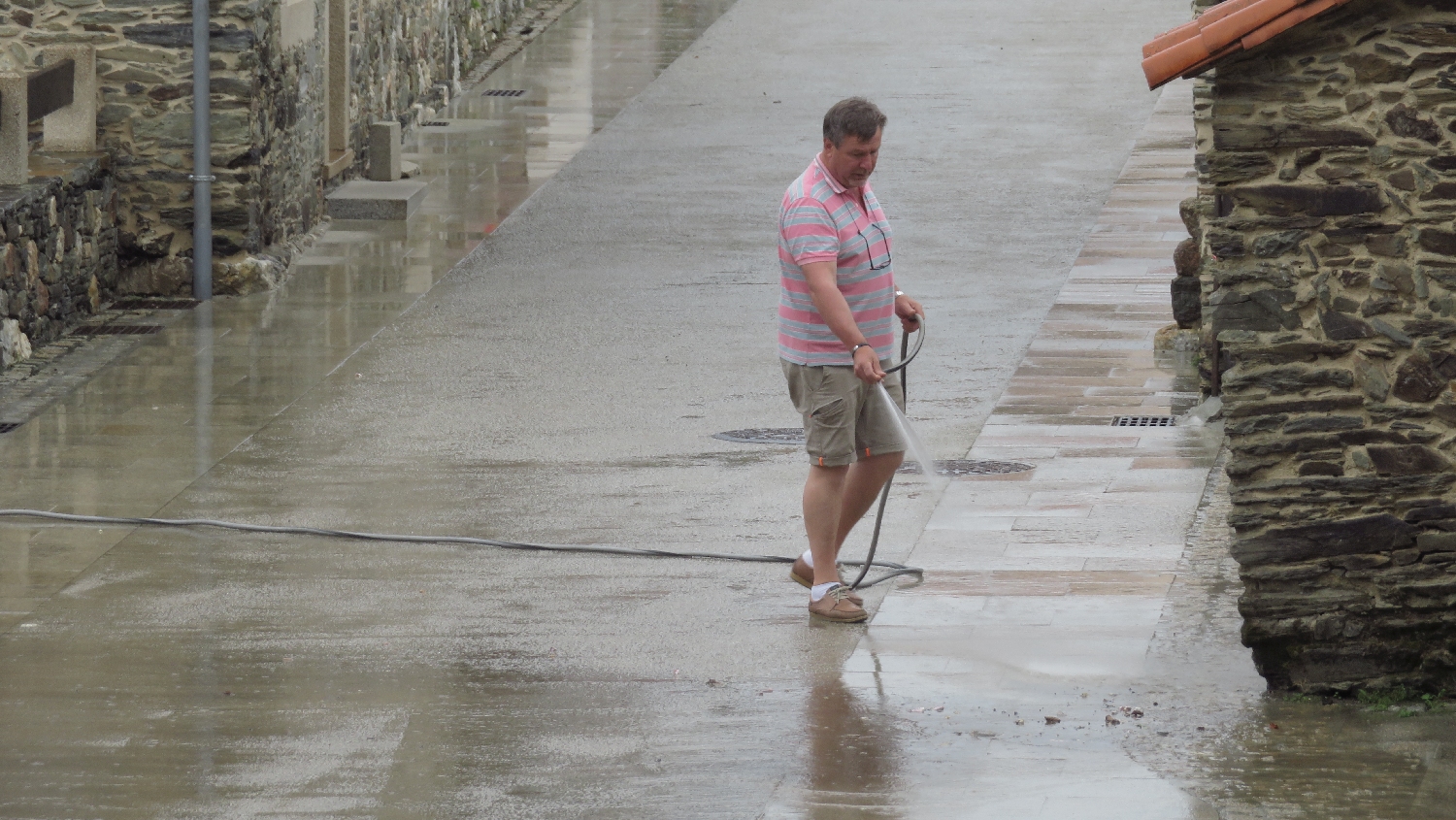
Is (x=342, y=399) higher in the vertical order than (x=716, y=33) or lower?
lower

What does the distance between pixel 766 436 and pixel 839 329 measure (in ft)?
10.6

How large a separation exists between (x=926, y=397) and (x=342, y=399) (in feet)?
9.50

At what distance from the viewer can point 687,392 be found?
10781 millimetres

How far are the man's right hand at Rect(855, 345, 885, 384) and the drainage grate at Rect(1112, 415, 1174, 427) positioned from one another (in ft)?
11.5

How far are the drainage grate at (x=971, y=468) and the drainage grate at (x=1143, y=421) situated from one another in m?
0.92

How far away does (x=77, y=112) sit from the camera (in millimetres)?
12750

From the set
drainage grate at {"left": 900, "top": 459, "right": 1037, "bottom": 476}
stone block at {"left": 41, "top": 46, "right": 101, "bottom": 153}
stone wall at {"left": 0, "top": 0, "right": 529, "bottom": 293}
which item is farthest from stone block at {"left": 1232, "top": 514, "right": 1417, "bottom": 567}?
stone block at {"left": 41, "top": 46, "right": 101, "bottom": 153}

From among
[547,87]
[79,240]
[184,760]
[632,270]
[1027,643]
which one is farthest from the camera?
[547,87]

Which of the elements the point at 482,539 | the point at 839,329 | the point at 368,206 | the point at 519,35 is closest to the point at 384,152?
the point at 368,206

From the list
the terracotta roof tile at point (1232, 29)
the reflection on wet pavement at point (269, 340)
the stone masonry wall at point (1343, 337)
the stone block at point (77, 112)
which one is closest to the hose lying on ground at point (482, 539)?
the reflection on wet pavement at point (269, 340)

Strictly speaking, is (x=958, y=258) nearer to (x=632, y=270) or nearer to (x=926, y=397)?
(x=632, y=270)

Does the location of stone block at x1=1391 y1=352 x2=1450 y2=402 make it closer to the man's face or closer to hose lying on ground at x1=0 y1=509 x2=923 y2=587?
the man's face

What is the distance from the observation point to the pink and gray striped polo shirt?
22.3 feet

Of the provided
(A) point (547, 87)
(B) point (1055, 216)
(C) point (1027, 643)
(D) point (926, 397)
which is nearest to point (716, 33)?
(A) point (547, 87)
